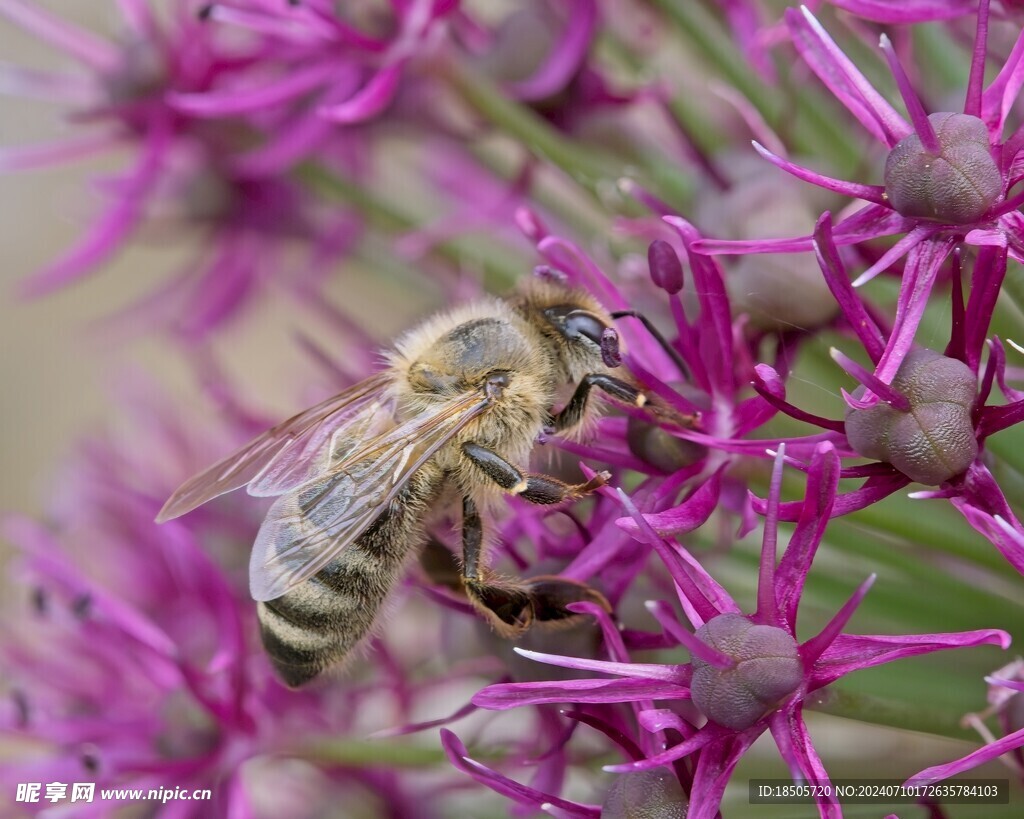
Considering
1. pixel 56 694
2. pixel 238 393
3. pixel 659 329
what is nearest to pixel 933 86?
pixel 659 329

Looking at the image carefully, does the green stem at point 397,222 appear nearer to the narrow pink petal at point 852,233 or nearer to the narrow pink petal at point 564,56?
the narrow pink petal at point 564,56

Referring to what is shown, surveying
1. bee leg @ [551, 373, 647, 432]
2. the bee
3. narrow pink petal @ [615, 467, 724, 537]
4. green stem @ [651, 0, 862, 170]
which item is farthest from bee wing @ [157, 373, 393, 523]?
green stem @ [651, 0, 862, 170]

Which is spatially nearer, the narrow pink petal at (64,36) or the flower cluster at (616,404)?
the flower cluster at (616,404)

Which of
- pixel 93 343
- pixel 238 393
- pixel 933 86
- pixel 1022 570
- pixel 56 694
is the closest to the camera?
pixel 1022 570

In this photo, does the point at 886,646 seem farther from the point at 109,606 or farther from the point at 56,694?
the point at 56,694

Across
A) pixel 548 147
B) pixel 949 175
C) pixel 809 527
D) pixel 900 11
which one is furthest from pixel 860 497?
pixel 548 147

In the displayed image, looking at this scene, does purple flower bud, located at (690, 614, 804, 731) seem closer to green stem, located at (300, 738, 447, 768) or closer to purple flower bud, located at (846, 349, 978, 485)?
purple flower bud, located at (846, 349, 978, 485)

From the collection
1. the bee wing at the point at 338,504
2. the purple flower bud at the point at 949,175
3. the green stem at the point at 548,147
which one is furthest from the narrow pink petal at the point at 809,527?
the green stem at the point at 548,147
